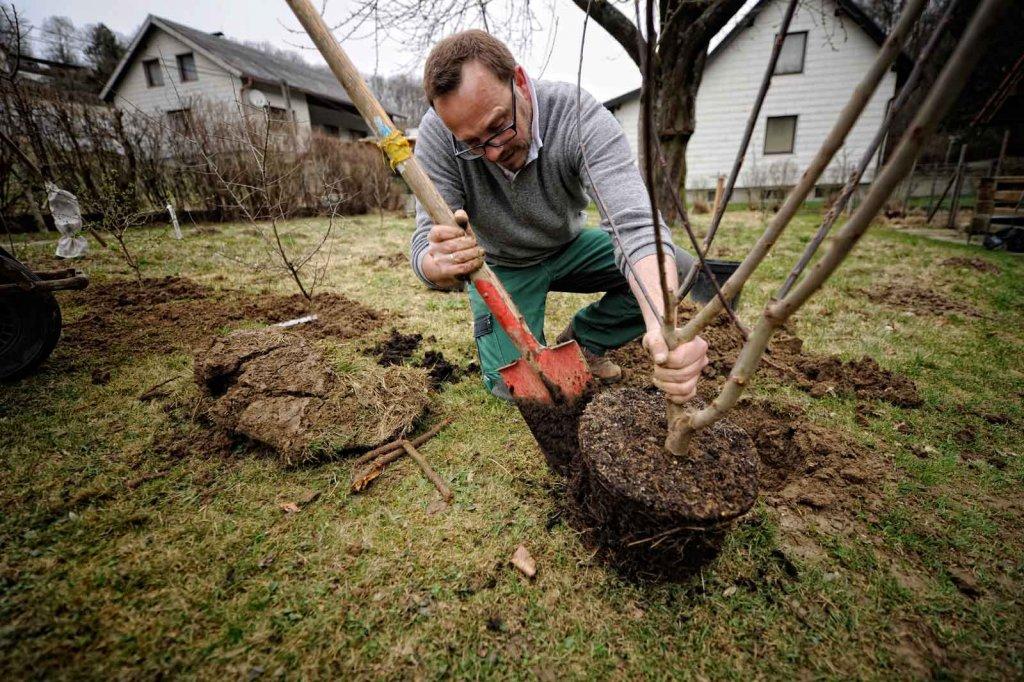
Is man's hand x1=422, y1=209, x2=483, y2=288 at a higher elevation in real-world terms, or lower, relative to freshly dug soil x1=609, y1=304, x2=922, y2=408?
higher

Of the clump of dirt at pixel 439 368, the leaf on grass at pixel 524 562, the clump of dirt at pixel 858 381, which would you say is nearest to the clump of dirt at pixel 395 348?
the clump of dirt at pixel 439 368

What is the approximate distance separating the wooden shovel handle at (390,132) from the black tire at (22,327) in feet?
8.00

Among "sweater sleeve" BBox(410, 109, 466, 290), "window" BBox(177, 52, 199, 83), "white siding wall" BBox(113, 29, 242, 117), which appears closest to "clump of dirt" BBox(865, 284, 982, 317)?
"sweater sleeve" BBox(410, 109, 466, 290)

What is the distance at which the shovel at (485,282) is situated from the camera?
1.58 metres

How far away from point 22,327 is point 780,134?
59.6 feet

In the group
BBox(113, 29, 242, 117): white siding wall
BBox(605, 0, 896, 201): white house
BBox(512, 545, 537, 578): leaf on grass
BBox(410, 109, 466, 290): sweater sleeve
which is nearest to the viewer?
BBox(512, 545, 537, 578): leaf on grass

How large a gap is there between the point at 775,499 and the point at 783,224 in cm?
133

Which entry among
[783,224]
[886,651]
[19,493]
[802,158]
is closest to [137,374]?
[19,493]

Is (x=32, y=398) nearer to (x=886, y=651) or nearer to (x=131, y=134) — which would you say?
(x=886, y=651)

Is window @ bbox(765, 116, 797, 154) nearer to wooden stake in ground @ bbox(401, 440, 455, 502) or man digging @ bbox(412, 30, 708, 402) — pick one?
man digging @ bbox(412, 30, 708, 402)

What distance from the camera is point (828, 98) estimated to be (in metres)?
13.6

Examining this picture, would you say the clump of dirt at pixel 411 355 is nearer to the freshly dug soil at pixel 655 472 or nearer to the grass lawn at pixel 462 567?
the grass lawn at pixel 462 567

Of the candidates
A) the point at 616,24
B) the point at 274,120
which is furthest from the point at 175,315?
the point at 616,24

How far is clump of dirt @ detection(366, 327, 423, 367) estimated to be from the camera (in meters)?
2.95
